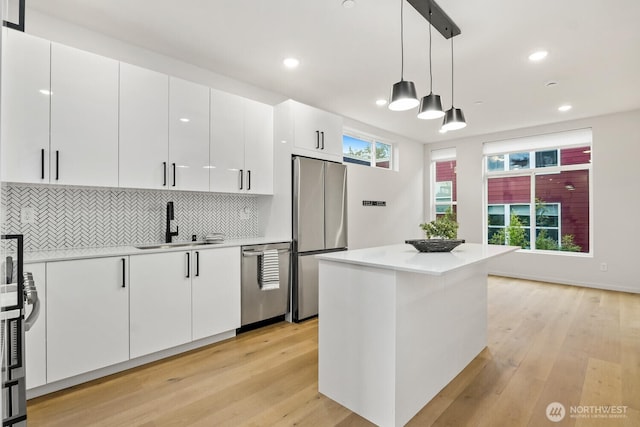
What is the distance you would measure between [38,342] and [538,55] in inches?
183

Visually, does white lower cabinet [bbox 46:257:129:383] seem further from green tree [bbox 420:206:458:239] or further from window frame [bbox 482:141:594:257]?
window frame [bbox 482:141:594:257]

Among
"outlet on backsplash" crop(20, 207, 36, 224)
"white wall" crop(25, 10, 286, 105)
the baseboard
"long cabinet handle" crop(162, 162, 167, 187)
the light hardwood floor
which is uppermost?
"white wall" crop(25, 10, 286, 105)

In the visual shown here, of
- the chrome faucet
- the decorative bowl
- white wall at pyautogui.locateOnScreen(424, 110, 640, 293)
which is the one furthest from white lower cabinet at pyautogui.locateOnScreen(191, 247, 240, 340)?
white wall at pyautogui.locateOnScreen(424, 110, 640, 293)

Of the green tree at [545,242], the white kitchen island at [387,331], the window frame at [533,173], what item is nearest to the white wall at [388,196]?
the window frame at [533,173]

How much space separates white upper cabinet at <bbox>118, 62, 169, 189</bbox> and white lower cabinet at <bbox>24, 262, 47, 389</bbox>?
34.2 inches

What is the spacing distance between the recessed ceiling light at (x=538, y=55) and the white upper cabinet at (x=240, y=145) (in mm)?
2701

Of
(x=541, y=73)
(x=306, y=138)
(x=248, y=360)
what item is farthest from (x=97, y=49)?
(x=541, y=73)

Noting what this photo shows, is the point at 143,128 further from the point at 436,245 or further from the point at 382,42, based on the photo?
the point at 436,245

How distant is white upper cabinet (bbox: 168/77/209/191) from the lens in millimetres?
2990

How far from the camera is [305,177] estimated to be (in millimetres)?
3729

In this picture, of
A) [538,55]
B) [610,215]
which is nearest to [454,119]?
[538,55]

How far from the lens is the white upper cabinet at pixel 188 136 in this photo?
299 cm

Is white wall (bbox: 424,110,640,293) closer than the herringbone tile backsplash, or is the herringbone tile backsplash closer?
the herringbone tile backsplash

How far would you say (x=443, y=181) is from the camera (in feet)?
23.2
